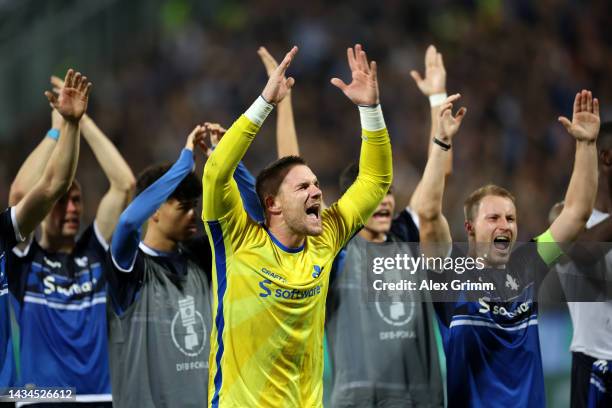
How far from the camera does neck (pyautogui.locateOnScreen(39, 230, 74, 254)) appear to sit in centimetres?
663

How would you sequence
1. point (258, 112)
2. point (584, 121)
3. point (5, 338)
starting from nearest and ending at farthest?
point (258, 112)
point (584, 121)
point (5, 338)

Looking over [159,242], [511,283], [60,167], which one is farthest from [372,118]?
[60,167]

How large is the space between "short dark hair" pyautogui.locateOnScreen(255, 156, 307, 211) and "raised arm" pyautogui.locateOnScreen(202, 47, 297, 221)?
27cm

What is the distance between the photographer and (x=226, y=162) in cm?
503

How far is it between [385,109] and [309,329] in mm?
8662

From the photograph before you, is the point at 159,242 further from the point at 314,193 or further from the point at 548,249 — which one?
the point at 548,249

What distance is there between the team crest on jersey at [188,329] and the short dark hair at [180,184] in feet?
2.10

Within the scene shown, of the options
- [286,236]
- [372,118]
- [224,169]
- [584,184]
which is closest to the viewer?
[224,169]

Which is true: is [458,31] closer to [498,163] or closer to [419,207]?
[498,163]

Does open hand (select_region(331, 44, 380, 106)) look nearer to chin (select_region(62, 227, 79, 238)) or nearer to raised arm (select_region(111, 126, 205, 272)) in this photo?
raised arm (select_region(111, 126, 205, 272))

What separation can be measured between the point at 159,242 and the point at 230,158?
1.55m

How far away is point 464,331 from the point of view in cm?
592

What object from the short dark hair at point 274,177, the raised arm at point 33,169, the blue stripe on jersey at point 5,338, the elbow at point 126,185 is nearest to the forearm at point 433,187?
the short dark hair at point 274,177

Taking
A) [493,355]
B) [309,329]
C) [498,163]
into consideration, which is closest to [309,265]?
[309,329]
